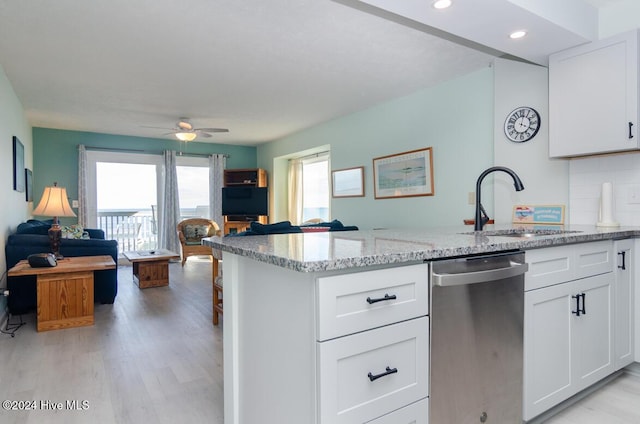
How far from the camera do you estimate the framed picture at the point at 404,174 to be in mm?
4172

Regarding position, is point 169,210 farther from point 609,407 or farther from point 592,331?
point 609,407

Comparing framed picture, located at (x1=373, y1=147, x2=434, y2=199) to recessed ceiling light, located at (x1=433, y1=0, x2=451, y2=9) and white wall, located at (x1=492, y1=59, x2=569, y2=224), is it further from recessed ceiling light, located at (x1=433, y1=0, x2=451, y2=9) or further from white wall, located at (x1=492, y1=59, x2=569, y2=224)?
recessed ceiling light, located at (x1=433, y1=0, x2=451, y2=9)

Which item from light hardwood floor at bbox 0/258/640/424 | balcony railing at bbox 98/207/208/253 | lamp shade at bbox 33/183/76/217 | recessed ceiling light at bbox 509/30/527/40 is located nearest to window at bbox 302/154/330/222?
balcony railing at bbox 98/207/208/253

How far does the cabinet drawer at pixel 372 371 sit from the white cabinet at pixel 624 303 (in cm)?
161

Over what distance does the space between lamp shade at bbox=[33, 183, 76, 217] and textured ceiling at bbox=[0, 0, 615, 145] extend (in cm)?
120

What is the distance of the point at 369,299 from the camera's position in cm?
112

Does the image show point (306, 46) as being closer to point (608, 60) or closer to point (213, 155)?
point (608, 60)

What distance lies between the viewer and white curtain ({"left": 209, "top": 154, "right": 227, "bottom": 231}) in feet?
25.3

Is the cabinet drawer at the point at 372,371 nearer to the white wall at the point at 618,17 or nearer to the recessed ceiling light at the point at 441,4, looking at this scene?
the recessed ceiling light at the point at 441,4

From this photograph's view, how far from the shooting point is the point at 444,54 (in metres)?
3.29

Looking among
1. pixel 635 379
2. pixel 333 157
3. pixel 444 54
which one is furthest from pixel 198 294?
pixel 635 379

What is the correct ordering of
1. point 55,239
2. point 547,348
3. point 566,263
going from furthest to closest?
point 55,239
point 566,263
point 547,348

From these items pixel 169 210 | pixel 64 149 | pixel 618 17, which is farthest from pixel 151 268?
pixel 618 17

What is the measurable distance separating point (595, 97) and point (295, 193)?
545 cm
